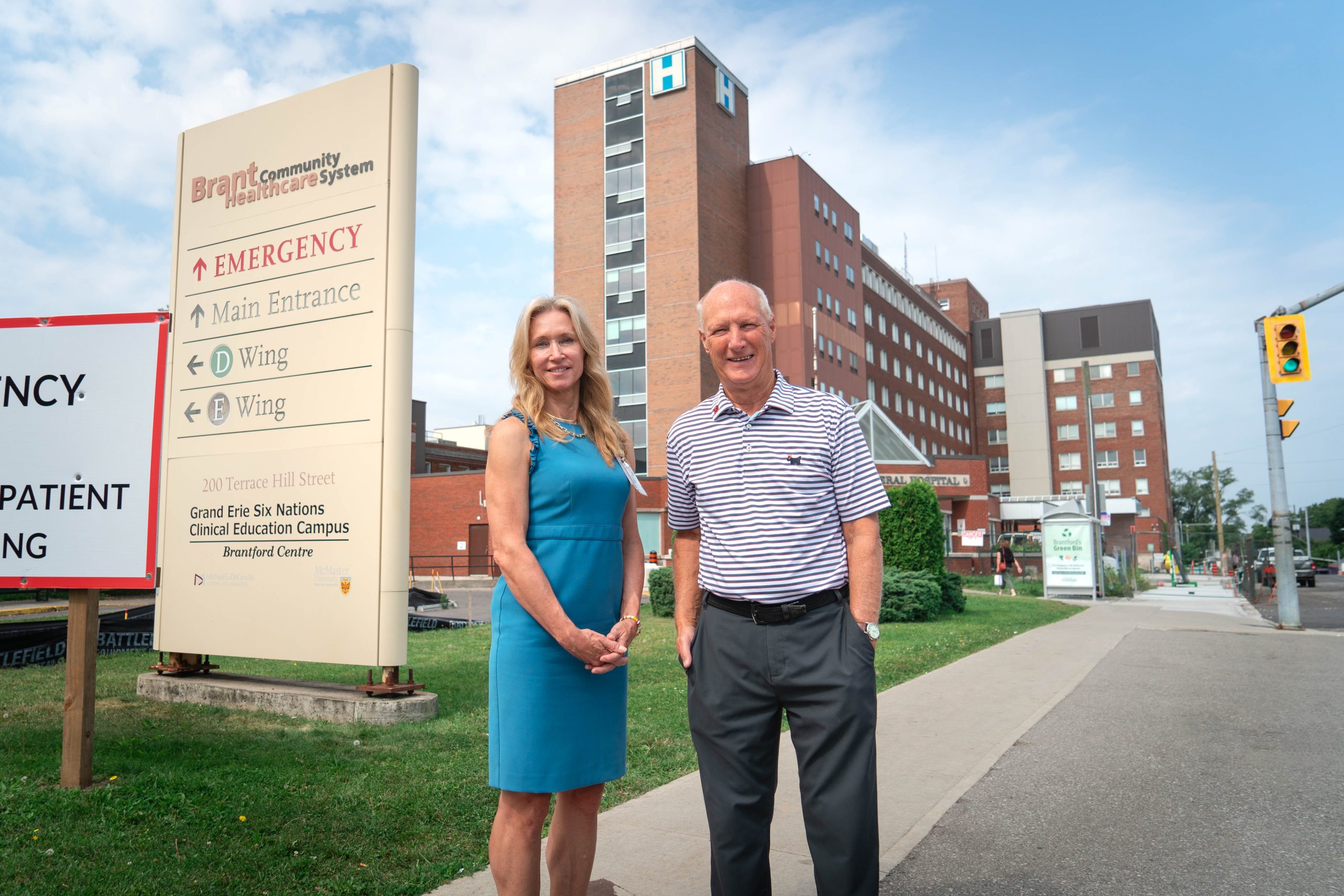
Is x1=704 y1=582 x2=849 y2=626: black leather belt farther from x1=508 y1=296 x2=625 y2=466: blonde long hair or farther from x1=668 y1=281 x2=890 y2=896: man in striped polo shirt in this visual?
x1=508 y1=296 x2=625 y2=466: blonde long hair

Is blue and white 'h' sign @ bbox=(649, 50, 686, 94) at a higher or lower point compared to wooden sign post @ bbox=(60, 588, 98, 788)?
higher

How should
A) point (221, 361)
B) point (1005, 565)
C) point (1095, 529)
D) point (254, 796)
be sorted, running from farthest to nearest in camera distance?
point (1005, 565), point (1095, 529), point (221, 361), point (254, 796)

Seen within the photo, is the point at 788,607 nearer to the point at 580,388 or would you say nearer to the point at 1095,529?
the point at 580,388

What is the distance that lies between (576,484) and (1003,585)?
91.2 ft

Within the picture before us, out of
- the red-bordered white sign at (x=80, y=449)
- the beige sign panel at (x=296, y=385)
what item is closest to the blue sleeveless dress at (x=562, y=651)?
the red-bordered white sign at (x=80, y=449)

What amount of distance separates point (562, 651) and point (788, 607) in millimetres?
722

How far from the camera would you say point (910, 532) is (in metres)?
18.5

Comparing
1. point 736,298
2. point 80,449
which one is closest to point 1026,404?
point 80,449

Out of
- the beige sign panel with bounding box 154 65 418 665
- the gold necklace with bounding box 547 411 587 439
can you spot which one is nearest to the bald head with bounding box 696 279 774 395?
the gold necklace with bounding box 547 411 587 439

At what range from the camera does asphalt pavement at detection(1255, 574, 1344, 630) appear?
58.1ft

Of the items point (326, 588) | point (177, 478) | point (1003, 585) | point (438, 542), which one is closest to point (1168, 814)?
point (326, 588)

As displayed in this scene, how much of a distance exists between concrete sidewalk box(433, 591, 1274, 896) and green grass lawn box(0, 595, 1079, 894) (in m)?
0.51

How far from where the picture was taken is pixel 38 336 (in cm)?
502

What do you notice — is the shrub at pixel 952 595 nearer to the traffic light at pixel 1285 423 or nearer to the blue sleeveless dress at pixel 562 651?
the traffic light at pixel 1285 423
